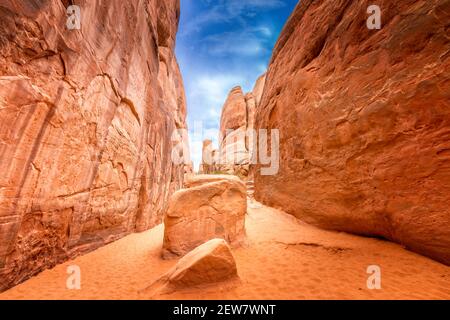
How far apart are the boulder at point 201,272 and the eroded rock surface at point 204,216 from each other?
2.05 metres

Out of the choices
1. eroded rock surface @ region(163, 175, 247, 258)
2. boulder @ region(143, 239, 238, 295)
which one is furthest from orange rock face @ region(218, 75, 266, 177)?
boulder @ region(143, 239, 238, 295)

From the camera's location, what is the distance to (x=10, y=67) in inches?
174

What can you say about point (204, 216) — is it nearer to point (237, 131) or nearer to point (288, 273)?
point (288, 273)

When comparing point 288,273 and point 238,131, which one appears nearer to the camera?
point 288,273

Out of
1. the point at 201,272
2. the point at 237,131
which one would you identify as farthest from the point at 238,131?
the point at 201,272

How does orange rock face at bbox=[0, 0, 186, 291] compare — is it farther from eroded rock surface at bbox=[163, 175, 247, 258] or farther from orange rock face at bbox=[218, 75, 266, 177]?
orange rock face at bbox=[218, 75, 266, 177]

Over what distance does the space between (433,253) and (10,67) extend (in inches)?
448

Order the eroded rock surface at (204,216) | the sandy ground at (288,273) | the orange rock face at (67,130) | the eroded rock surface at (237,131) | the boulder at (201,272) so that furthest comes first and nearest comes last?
the eroded rock surface at (237,131) < the eroded rock surface at (204,216) < the orange rock face at (67,130) < the boulder at (201,272) < the sandy ground at (288,273)

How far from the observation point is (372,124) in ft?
19.0

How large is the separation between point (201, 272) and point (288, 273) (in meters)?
2.41

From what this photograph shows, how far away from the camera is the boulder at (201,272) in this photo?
4.30 meters

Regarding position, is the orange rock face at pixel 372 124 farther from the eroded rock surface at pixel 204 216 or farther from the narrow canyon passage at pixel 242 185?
the eroded rock surface at pixel 204 216

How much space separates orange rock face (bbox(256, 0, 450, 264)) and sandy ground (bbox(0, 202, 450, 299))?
0.73 metres

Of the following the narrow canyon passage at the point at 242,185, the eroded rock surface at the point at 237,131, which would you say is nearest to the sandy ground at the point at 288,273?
the narrow canyon passage at the point at 242,185
